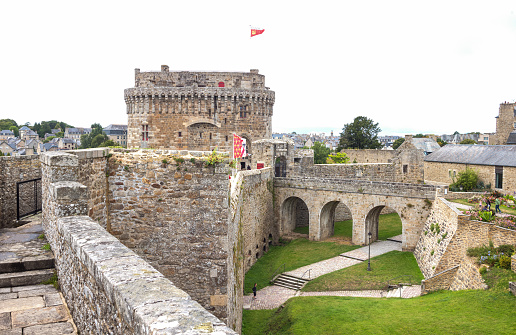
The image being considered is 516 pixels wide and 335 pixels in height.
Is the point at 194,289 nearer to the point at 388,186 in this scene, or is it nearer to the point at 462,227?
the point at 462,227

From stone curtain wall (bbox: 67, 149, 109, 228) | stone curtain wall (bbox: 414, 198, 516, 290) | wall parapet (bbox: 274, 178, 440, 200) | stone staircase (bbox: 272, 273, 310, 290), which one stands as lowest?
stone staircase (bbox: 272, 273, 310, 290)

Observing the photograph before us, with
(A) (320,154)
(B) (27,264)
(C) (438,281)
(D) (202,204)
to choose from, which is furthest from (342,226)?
(B) (27,264)

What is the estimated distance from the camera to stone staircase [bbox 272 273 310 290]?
24625 millimetres

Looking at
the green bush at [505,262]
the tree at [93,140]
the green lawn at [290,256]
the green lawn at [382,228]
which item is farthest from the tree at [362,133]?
the green bush at [505,262]

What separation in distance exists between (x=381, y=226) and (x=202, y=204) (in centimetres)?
2932

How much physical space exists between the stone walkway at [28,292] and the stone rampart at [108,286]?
232mm

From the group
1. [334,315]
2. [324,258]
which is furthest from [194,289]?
[324,258]

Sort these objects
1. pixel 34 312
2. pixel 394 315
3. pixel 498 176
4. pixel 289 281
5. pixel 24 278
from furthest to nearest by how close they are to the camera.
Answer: pixel 498 176 < pixel 289 281 < pixel 394 315 < pixel 24 278 < pixel 34 312

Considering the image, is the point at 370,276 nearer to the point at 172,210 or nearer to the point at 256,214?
the point at 256,214

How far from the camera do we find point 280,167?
120 ft

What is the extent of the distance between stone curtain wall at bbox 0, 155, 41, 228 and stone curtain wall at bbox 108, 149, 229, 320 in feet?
12.4

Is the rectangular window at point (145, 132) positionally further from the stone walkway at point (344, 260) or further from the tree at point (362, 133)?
the tree at point (362, 133)

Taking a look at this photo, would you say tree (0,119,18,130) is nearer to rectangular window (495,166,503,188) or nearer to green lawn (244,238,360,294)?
green lawn (244,238,360,294)

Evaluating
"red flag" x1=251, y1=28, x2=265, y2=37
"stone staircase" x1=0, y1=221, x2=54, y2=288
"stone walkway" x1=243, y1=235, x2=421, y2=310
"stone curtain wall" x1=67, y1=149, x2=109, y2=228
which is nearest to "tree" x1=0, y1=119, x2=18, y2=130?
"red flag" x1=251, y1=28, x2=265, y2=37
